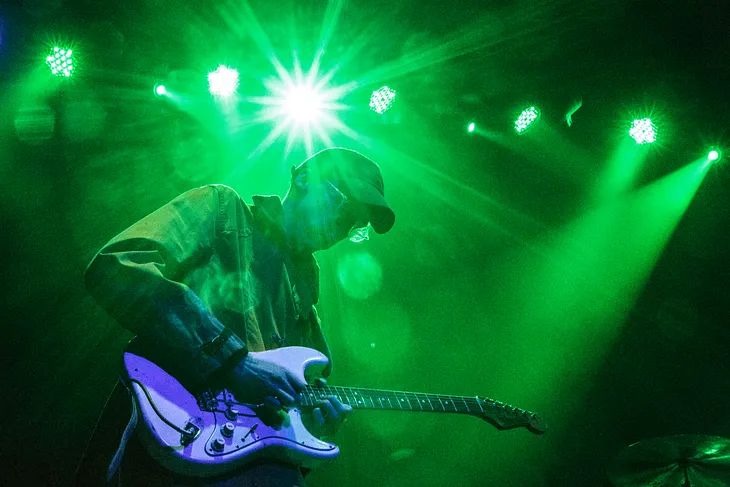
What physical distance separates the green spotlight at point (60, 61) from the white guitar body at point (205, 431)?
3431 millimetres

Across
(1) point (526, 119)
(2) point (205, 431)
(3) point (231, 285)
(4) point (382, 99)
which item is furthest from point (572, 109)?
(2) point (205, 431)

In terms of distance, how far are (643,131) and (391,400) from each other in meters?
5.34

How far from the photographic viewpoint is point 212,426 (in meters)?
1.74

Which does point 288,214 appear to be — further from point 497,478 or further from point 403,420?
point 497,478

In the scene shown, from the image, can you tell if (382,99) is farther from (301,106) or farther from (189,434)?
(189,434)

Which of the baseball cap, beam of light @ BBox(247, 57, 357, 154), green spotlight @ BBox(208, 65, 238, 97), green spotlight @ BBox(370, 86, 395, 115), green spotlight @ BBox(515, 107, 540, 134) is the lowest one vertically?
the baseball cap

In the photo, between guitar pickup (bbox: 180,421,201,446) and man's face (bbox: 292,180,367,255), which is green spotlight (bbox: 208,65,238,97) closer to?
man's face (bbox: 292,180,367,255)

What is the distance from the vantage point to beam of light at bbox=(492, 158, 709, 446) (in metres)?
5.91

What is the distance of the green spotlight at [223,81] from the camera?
4699mm

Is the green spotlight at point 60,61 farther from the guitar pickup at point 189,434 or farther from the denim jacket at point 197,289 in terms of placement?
the guitar pickup at point 189,434

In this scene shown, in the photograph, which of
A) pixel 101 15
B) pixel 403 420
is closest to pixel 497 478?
pixel 403 420

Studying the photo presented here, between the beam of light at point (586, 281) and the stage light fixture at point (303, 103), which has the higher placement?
the stage light fixture at point (303, 103)

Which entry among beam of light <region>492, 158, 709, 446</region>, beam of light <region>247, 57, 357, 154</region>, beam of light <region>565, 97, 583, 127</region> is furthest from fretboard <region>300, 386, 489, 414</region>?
beam of light <region>565, 97, 583, 127</region>

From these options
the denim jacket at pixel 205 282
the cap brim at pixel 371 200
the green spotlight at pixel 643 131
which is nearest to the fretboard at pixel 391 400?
the denim jacket at pixel 205 282
